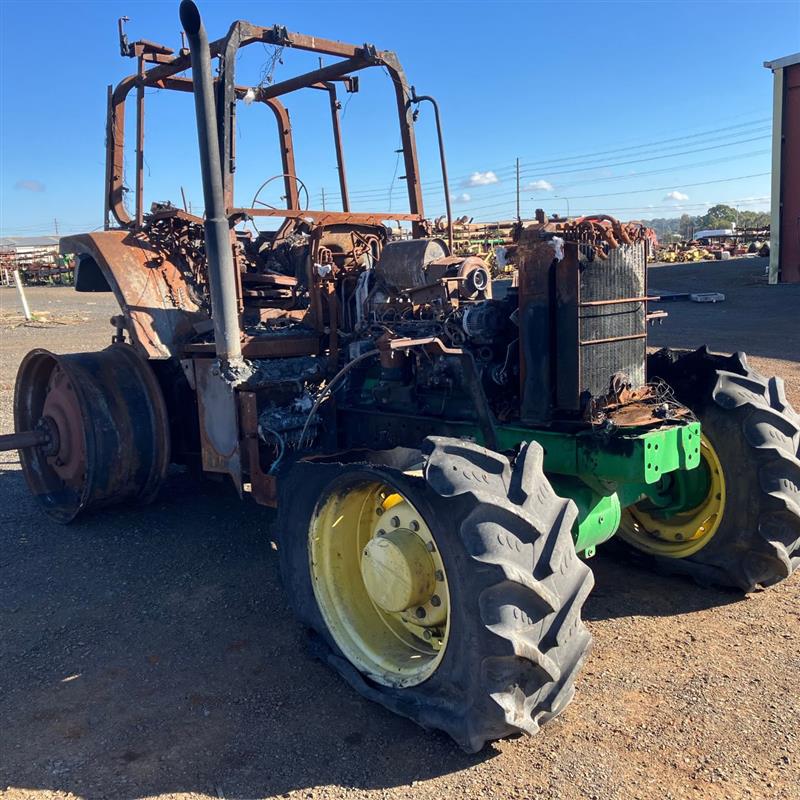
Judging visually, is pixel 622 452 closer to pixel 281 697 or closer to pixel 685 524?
pixel 685 524

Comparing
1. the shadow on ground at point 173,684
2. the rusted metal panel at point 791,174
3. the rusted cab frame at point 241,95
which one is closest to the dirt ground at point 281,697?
the shadow on ground at point 173,684

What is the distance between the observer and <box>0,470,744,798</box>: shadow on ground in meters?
2.92

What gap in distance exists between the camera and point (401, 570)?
10.4ft

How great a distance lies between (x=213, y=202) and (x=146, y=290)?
3.55 feet

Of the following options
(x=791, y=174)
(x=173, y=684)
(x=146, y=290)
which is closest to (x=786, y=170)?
(x=791, y=174)

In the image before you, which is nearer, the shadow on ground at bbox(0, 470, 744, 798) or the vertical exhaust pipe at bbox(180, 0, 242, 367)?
the shadow on ground at bbox(0, 470, 744, 798)

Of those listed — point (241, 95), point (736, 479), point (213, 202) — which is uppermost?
point (241, 95)

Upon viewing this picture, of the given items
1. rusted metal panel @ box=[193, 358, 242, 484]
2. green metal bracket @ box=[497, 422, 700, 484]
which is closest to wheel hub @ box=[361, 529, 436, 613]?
green metal bracket @ box=[497, 422, 700, 484]

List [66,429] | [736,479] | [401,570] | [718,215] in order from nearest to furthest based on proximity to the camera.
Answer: [401,570], [736,479], [66,429], [718,215]

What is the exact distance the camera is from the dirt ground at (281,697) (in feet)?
9.25

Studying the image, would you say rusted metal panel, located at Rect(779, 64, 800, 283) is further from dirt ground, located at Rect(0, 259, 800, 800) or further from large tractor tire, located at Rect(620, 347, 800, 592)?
dirt ground, located at Rect(0, 259, 800, 800)

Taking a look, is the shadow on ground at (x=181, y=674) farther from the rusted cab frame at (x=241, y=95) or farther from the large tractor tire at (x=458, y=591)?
the rusted cab frame at (x=241, y=95)

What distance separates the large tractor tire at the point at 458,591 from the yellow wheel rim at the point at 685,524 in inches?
62.0

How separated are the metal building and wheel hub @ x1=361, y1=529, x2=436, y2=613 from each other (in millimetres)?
20680
